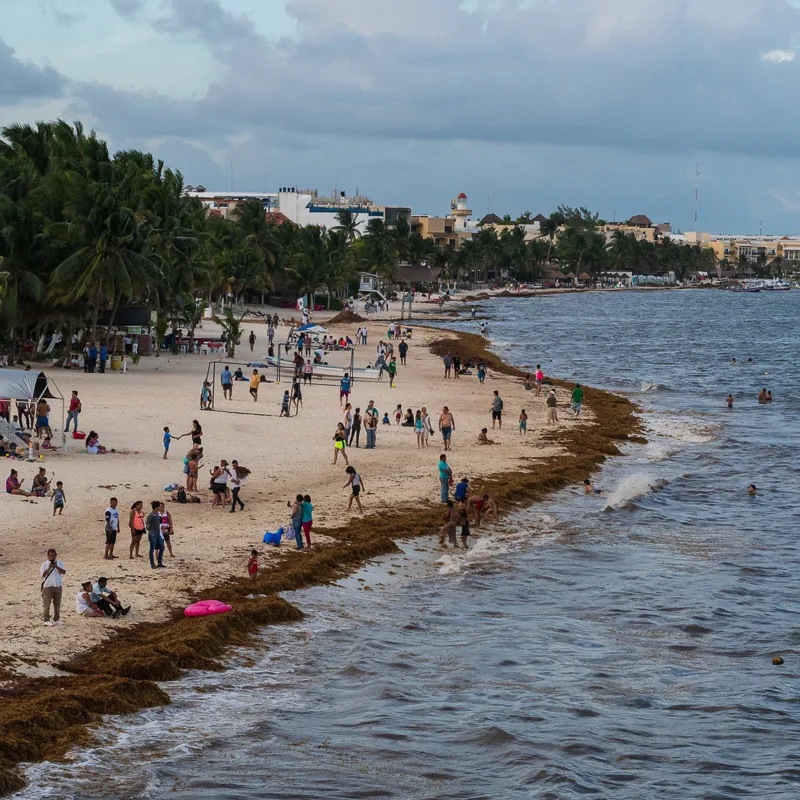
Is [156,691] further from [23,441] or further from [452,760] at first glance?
[23,441]

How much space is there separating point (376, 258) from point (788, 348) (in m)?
55.1

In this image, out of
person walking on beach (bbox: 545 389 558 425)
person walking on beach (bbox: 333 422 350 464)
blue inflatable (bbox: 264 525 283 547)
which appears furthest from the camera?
person walking on beach (bbox: 545 389 558 425)

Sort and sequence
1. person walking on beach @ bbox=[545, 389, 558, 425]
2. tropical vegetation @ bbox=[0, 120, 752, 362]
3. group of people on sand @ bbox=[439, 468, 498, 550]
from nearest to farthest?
1. group of people on sand @ bbox=[439, 468, 498, 550]
2. person walking on beach @ bbox=[545, 389, 558, 425]
3. tropical vegetation @ bbox=[0, 120, 752, 362]

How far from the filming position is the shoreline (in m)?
13.4

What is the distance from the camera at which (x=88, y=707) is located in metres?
14.2

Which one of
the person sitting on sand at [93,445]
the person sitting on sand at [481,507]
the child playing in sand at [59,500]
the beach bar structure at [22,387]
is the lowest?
the person sitting on sand at [481,507]

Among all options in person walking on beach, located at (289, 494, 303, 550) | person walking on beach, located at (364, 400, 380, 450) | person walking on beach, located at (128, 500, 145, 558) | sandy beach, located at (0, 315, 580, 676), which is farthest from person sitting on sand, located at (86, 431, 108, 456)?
person walking on beach, located at (128, 500, 145, 558)

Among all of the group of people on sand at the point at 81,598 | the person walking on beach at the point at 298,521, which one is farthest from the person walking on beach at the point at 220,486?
the group of people on sand at the point at 81,598

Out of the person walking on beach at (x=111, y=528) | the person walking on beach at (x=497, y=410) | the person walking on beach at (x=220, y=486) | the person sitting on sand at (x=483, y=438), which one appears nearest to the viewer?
the person walking on beach at (x=111, y=528)

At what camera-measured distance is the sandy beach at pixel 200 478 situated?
58.9ft

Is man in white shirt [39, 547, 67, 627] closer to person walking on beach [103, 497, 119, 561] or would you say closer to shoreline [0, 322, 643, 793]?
shoreline [0, 322, 643, 793]

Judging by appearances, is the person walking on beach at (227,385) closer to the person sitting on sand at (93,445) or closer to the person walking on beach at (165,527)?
the person sitting on sand at (93,445)

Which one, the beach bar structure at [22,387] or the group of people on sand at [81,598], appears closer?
the group of people on sand at [81,598]

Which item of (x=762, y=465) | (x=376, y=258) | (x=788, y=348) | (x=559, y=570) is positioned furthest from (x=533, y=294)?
(x=559, y=570)
